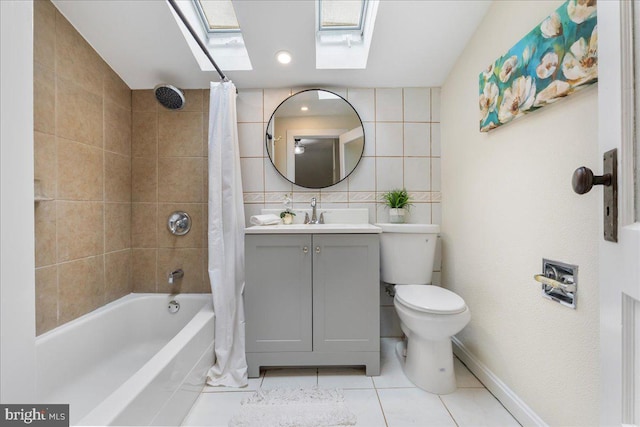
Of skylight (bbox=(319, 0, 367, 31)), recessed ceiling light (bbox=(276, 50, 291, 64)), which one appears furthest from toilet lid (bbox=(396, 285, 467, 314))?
skylight (bbox=(319, 0, 367, 31))

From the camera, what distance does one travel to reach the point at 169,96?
172 cm

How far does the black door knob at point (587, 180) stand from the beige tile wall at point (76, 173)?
205 cm

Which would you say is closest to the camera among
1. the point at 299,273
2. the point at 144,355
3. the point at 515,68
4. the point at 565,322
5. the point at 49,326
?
the point at 565,322

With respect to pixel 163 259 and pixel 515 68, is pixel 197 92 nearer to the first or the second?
pixel 163 259

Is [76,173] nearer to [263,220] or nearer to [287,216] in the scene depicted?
[263,220]

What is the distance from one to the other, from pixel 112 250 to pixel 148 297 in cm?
41

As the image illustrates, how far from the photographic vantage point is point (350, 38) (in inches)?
69.1

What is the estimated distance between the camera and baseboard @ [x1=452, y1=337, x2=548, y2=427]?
114 centimetres

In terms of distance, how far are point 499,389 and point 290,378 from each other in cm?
111

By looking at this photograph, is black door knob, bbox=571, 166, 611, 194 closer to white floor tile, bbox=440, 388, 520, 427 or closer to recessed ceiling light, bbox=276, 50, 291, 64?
white floor tile, bbox=440, 388, 520, 427

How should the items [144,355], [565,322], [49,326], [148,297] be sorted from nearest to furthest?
[565,322] → [49,326] → [144,355] → [148,297]

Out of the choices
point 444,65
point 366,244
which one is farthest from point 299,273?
point 444,65

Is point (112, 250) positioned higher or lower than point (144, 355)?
higher

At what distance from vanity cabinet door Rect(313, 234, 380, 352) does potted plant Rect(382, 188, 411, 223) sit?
45 cm
